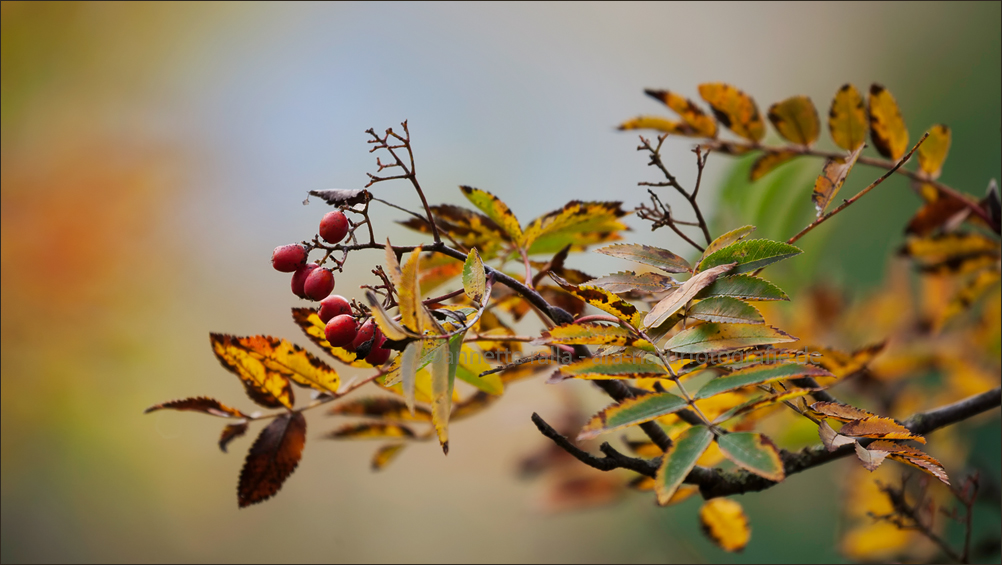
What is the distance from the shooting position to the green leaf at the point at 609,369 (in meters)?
0.22

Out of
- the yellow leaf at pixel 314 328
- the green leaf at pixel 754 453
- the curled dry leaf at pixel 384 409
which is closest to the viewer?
the green leaf at pixel 754 453

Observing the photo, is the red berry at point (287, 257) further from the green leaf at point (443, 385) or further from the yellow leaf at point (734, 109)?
the yellow leaf at point (734, 109)

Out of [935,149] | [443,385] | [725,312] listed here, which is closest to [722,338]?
[725,312]

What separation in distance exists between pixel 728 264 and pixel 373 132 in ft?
0.56

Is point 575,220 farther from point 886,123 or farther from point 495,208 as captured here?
point 886,123

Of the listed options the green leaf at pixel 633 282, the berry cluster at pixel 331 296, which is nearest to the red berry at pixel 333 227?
the berry cluster at pixel 331 296

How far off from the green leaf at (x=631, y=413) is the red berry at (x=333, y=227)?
14 centimetres

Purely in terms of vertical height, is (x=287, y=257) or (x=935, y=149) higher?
(x=287, y=257)

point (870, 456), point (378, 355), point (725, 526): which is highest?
point (378, 355)

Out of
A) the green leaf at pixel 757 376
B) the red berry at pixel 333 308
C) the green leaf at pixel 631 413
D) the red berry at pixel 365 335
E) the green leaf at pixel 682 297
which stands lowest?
the green leaf at pixel 757 376

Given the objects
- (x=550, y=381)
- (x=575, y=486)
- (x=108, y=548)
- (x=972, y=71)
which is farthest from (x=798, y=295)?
(x=108, y=548)

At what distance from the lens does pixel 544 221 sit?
36 cm

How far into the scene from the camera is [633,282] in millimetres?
276

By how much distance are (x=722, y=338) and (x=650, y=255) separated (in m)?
0.06
